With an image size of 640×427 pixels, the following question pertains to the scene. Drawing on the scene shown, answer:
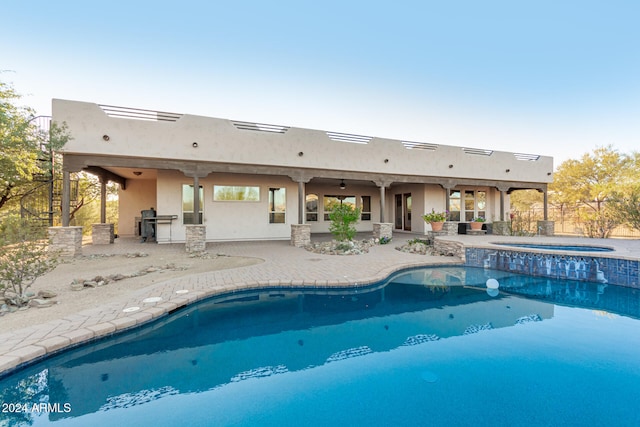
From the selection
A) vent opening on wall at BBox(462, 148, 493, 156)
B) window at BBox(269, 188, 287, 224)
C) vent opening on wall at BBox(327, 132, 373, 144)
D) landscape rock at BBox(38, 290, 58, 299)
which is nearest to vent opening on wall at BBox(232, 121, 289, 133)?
vent opening on wall at BBox(327, 132, 373, 144)

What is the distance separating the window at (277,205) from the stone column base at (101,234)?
6.57 m

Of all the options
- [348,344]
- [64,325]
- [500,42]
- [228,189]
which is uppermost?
[500,42]

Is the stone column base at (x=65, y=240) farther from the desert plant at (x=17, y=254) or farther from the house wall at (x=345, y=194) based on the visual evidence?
the house wall at (x=345, y=194)

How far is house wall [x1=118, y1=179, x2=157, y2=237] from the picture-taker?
45.0 ft

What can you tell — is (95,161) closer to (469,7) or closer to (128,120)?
(128,120)

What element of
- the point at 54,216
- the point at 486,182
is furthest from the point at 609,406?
the point at 54,216

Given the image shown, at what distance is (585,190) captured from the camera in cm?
1688

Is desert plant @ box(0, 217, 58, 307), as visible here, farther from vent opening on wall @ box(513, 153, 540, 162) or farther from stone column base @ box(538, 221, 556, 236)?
stone column base @ box(538, 221, 556, 236)

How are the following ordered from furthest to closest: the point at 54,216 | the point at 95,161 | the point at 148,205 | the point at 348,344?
the point at 148,205, the point at 54,216, the point at 95,161, the point at 348,344

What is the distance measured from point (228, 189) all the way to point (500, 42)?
12.7m

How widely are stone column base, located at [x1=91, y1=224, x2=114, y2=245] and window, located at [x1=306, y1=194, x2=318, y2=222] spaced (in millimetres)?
9061

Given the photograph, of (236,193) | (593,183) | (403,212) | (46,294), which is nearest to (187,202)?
(236,193)

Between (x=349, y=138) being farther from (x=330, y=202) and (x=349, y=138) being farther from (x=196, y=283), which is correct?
(x=196, y=283)

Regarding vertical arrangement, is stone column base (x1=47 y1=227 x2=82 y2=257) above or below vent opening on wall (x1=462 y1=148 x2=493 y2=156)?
below
